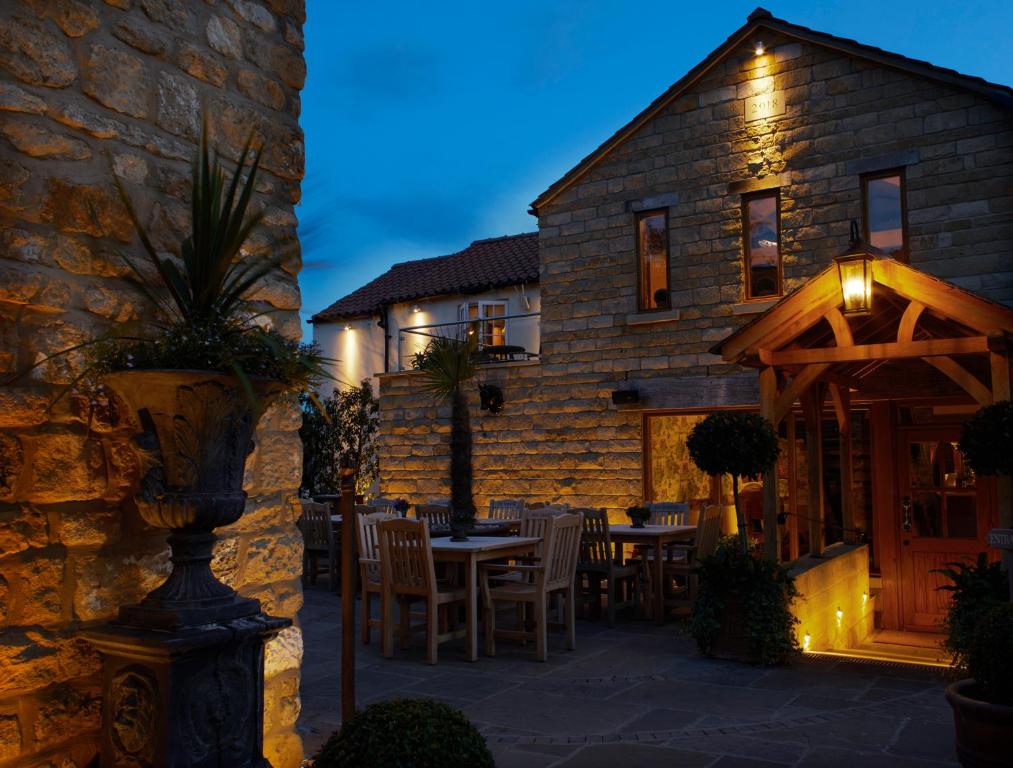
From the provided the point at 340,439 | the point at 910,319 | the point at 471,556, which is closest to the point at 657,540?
the point at 471,556

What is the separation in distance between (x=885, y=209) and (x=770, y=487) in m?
4.14

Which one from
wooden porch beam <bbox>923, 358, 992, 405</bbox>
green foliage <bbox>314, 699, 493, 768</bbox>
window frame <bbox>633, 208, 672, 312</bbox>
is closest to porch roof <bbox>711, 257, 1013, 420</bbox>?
wooden porch beam <bbox>923, 358, 992, 405</bbox>

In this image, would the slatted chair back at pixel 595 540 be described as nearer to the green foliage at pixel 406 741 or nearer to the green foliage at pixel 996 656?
the green foliage at pixel 996 656

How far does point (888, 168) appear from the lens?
30.1ft

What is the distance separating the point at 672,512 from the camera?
9148mm

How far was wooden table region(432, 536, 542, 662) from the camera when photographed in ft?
19.3

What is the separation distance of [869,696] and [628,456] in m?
5.60

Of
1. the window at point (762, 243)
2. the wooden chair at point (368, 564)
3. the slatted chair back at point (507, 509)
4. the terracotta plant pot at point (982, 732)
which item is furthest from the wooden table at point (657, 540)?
the terracotta plant pot at point (982, 732)

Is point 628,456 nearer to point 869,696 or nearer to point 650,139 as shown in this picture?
point 650,139

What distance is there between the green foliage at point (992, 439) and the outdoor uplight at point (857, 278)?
103 centimetres

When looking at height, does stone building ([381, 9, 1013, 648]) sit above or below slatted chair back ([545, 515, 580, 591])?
above

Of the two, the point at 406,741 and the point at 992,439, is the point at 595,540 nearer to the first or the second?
the point at 992,439

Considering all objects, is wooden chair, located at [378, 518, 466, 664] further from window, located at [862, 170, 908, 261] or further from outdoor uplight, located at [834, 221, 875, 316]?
window, located at [862, 170, 908, 261]

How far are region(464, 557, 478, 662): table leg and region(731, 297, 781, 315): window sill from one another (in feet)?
17.0
